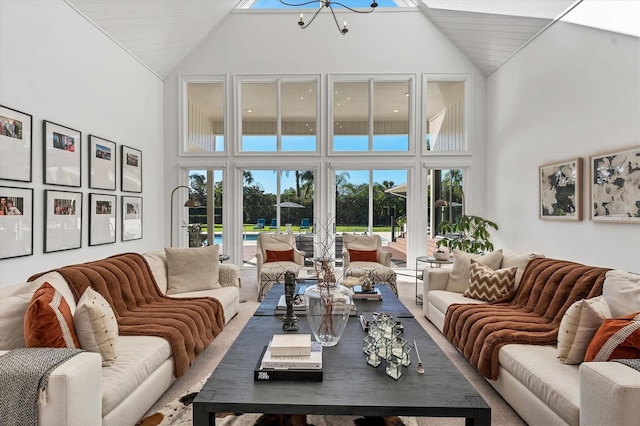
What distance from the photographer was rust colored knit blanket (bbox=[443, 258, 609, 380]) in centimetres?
254

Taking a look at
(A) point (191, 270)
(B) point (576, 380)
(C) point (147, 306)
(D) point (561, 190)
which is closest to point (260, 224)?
(A) point (191, 270)

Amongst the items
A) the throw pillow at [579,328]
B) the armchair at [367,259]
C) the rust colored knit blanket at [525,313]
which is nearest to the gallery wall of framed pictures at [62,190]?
the armchair at [367,259]

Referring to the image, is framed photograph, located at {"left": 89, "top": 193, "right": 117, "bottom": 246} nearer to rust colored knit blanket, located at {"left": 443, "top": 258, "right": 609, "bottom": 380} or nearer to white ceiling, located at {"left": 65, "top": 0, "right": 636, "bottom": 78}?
white ceiling, located at {"left": 65, "top": 0, "right": 636, "bottom": 78}

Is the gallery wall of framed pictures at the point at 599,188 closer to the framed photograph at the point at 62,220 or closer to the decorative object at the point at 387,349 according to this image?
the decorative object at the point at 387,349

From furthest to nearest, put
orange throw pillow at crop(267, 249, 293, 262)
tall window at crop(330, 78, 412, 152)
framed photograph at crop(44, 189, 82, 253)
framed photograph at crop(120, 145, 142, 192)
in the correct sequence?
tall window at crop(330, 78, 412, 152) → orange throw pillow at crop(267, 249, 293, 262) → framed photograph at crop(120, 145, 142, 192) → framed photograph at crop(44, 189, 82, 253)

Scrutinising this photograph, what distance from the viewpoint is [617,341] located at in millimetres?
1847

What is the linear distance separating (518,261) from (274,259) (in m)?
3.33

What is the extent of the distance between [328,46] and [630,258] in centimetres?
561

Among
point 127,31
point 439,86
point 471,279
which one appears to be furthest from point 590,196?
point 127,31

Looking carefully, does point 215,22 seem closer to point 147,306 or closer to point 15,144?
point 15,144

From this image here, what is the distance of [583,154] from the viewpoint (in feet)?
13.6

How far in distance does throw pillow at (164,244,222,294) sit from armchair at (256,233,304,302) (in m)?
1.15

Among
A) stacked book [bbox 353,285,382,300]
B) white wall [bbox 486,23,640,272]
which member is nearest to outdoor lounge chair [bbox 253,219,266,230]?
stacked book [bbox 353,285,382,300]

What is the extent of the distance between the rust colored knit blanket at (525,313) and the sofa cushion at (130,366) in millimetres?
2133
